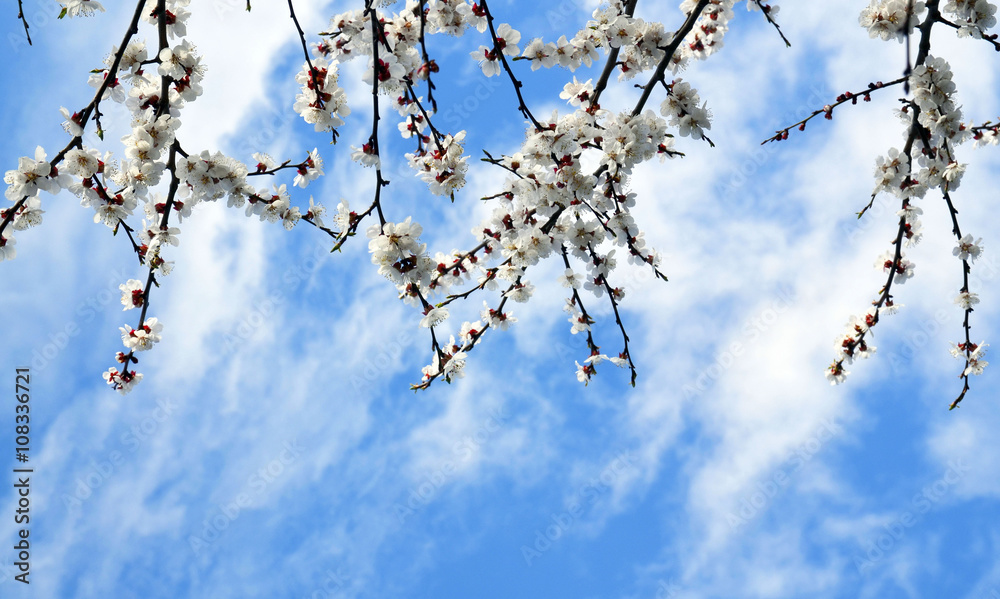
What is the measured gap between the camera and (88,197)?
11.1 feet

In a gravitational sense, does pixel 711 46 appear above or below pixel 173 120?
above

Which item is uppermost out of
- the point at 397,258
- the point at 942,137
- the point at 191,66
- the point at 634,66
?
the point at 634,66

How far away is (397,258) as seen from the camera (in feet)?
11.4

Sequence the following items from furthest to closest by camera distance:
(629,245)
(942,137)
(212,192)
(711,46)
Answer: (711,46) → (629,245) → (942,137) → (212,192)

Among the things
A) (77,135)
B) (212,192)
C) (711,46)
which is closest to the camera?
(77,135)

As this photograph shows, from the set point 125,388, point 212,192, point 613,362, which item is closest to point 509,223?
point 613,362

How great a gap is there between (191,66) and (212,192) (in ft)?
2.13

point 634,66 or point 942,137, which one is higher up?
point 634,66

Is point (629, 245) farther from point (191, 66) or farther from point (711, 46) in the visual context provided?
point (191, 66)

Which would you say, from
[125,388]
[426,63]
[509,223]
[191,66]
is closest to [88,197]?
[191,66]

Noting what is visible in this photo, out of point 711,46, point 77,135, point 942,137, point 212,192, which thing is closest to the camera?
point 77,135

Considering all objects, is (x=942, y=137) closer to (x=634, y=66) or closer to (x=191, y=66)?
(x=634, y=66)

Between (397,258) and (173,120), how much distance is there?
4.30 feet

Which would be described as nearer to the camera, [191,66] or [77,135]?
[77,135]
